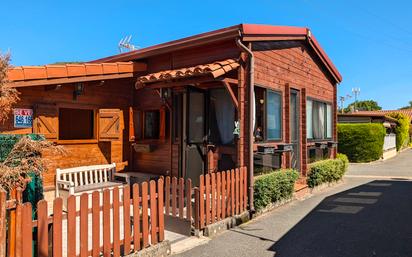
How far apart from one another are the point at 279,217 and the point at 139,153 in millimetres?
4401

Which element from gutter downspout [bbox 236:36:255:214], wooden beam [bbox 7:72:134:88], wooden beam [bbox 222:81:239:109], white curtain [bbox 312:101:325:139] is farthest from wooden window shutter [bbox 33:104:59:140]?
white curtain [bbox 312:101:325:139]

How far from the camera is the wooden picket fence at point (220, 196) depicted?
5.35 m

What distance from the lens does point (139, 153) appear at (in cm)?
927

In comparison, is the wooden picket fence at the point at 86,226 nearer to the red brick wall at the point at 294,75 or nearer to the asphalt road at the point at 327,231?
the asphalt road at the point at 327,231

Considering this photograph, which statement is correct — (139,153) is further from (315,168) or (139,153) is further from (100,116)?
(315,168)

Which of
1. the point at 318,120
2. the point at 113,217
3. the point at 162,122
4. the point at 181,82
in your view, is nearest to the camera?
the point at 113,217

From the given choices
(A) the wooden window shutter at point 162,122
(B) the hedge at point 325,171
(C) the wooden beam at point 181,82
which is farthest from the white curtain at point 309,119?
(C) the wooden beam at point 181,82

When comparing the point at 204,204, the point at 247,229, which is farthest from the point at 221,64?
the point at 247,229

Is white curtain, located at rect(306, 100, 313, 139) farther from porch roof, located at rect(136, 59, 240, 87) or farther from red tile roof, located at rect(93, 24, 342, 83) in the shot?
porch roof, located at rect(136, 59, 240, 87)

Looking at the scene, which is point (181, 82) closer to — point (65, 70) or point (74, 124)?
point (65, 70)

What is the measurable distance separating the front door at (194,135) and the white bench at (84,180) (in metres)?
1.70

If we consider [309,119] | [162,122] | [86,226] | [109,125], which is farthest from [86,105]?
[309,119]

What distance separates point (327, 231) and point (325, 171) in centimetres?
469

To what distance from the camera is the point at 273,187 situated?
23.7 ft
